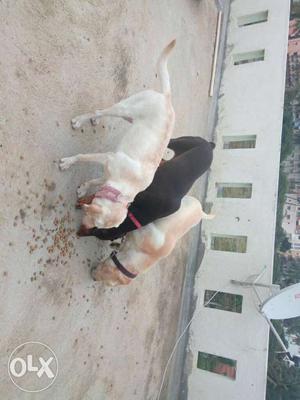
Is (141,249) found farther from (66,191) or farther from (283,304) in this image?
(283,304)

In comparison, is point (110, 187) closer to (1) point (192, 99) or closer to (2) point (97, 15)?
(2) point (97, 15)

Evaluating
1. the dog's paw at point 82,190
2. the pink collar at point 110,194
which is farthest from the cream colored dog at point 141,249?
the pink collar at point 110,194

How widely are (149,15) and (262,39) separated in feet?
12.9

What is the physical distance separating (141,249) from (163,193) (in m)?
0.80

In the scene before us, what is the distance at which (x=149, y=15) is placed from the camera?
6086 mm

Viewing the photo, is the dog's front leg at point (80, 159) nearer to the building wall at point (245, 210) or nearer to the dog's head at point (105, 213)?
the dog's head at point (105, 213)

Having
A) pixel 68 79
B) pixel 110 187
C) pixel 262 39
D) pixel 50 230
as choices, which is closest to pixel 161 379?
pixel 50 230

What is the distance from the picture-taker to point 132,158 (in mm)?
3713

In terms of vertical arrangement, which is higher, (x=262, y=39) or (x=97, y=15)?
(x=262, y=39)

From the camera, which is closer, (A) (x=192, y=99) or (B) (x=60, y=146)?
(B) (x=60, y=146)

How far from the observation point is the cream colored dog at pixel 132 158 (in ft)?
11.3

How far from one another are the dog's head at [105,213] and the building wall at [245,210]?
4589mm

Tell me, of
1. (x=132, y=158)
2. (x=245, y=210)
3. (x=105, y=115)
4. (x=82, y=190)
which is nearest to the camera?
(x=132, y=158)

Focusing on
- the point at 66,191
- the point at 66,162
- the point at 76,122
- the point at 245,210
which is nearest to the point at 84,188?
the point at 66,191
